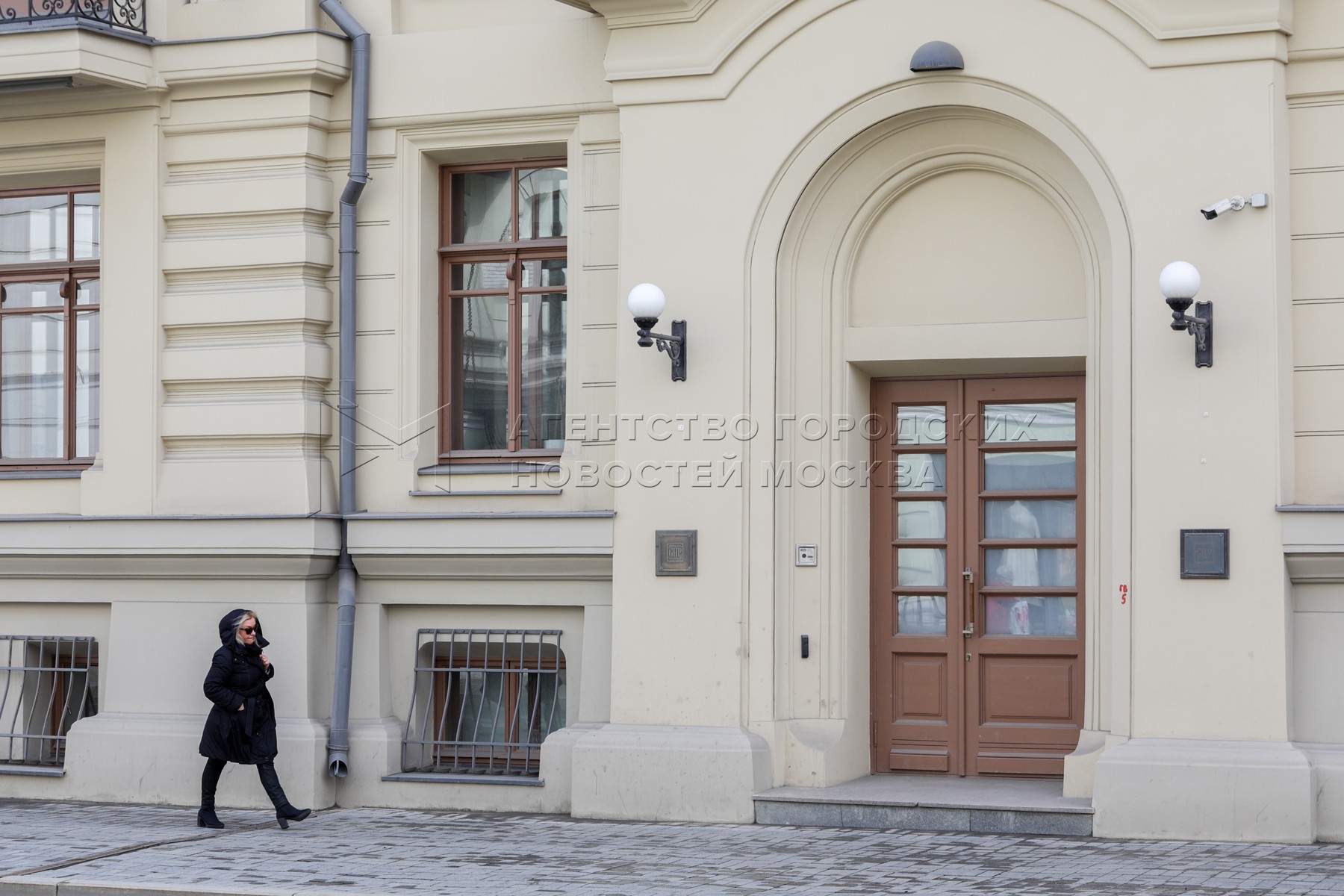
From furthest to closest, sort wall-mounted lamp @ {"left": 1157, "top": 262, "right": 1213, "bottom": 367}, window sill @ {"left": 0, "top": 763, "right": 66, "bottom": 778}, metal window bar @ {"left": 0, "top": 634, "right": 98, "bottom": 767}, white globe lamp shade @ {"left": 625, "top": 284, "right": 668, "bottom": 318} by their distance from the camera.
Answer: metal window bar @ {"left": 0, "top": 634, "right": 98, "bottom": 767} → window sill @ {"left": 0, "top": 763, "right": 66, "bottom": 778} → white globe lamp shade @ {"left": 625, "top": 284, "right": 668, "bottom": 318} → wall-mounted lamp @ {"left": 1157, "top": 262, "right": 1213, "bottom": 367}

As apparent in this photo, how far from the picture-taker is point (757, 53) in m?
10.4

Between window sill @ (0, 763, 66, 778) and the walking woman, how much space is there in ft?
5.30

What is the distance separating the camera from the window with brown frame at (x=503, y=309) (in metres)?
11.4

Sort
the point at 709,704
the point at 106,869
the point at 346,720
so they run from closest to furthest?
the point at 106,869 < the point at 709,704 < the point at 346,720

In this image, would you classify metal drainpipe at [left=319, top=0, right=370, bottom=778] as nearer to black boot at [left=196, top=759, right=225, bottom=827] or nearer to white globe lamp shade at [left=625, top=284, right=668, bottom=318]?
black boot at [left=196, top=759, right=225, bottom=827]

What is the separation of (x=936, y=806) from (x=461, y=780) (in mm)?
3167

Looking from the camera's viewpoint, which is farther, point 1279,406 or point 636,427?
point 636,427

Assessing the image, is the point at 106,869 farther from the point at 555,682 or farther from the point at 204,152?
the point at 204,152

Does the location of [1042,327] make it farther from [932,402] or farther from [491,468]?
[491,468]

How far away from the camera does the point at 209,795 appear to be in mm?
10391

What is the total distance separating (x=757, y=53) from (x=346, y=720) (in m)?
5.02

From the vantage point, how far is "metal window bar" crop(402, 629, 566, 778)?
11.3 m

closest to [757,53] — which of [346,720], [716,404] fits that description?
[716,404]

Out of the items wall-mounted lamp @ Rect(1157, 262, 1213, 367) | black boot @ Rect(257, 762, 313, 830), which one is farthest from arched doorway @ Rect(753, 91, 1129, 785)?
black boot @ Rect(257, 762, 313, 830)
